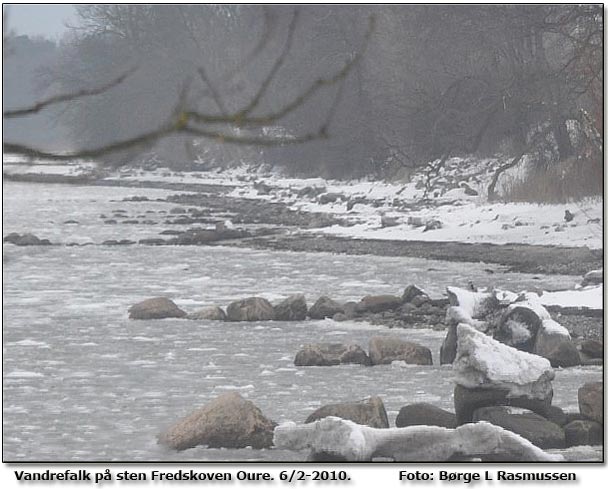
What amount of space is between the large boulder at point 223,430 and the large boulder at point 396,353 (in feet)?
10.5

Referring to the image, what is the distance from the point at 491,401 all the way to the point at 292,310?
20.2 ft

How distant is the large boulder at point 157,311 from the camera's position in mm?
13891

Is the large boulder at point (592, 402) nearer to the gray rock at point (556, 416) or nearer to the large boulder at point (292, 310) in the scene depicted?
the gray rock at point (556, 416)

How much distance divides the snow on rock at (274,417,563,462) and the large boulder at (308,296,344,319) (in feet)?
23.2

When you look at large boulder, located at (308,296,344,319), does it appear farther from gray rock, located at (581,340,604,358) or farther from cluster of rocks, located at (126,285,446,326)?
gray rock, located at (581,340,604,358)

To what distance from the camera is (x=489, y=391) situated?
7805 mm

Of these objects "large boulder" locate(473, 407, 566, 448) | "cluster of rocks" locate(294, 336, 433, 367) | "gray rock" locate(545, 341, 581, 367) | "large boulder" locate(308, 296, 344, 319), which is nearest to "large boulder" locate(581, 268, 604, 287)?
"large boulder" locate(308, 296, 344, 319)

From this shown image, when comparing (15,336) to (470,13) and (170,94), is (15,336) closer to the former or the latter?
(470,13)

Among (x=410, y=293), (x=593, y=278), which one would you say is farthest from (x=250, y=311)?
(x=593, y=278)

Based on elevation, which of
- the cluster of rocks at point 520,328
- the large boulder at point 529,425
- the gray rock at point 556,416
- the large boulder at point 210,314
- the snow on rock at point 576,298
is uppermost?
the large boulder at point 529,425

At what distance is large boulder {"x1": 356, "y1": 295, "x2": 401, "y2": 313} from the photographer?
1407 cm

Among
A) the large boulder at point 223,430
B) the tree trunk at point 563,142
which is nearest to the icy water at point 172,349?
the large boulder at point 223,430

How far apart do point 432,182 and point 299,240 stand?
759 cm

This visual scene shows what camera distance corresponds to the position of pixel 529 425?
7234 millimetres
